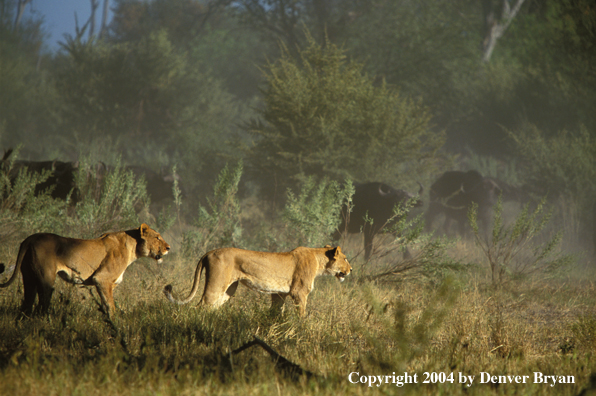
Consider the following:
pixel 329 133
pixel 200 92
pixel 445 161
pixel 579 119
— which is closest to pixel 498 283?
pixel 329 133

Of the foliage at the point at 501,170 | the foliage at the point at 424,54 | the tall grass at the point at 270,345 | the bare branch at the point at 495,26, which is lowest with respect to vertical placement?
the tall grass at the point at 270,345

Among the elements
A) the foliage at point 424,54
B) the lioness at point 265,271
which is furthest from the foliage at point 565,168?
the lioness at point 265,271

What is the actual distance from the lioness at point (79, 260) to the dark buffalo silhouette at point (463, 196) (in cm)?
1055

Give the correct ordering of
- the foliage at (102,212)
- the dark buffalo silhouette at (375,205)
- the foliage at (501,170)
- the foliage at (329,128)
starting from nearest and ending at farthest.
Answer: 1. the foliage at (102,212)
2. the dark buffalo silhouette at (375,205)
3. the foliage at (329,128)
4. the foliage at (501,170)

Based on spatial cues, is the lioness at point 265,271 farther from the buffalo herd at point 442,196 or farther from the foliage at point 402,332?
the buffalo herd at point 442,196

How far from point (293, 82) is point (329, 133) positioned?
167cm

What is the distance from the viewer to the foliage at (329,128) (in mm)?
13016

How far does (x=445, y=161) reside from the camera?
16.4m

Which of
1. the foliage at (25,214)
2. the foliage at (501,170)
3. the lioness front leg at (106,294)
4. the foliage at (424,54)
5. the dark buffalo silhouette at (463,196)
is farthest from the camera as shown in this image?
the foliage at (424,54)

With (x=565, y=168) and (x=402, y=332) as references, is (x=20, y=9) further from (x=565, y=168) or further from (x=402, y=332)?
(x=402, y=332)

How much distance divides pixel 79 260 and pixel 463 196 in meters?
11.9

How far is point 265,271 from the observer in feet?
14.5

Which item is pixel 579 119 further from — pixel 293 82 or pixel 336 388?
pixel 336 388

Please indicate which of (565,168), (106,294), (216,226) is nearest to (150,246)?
(106,294)
